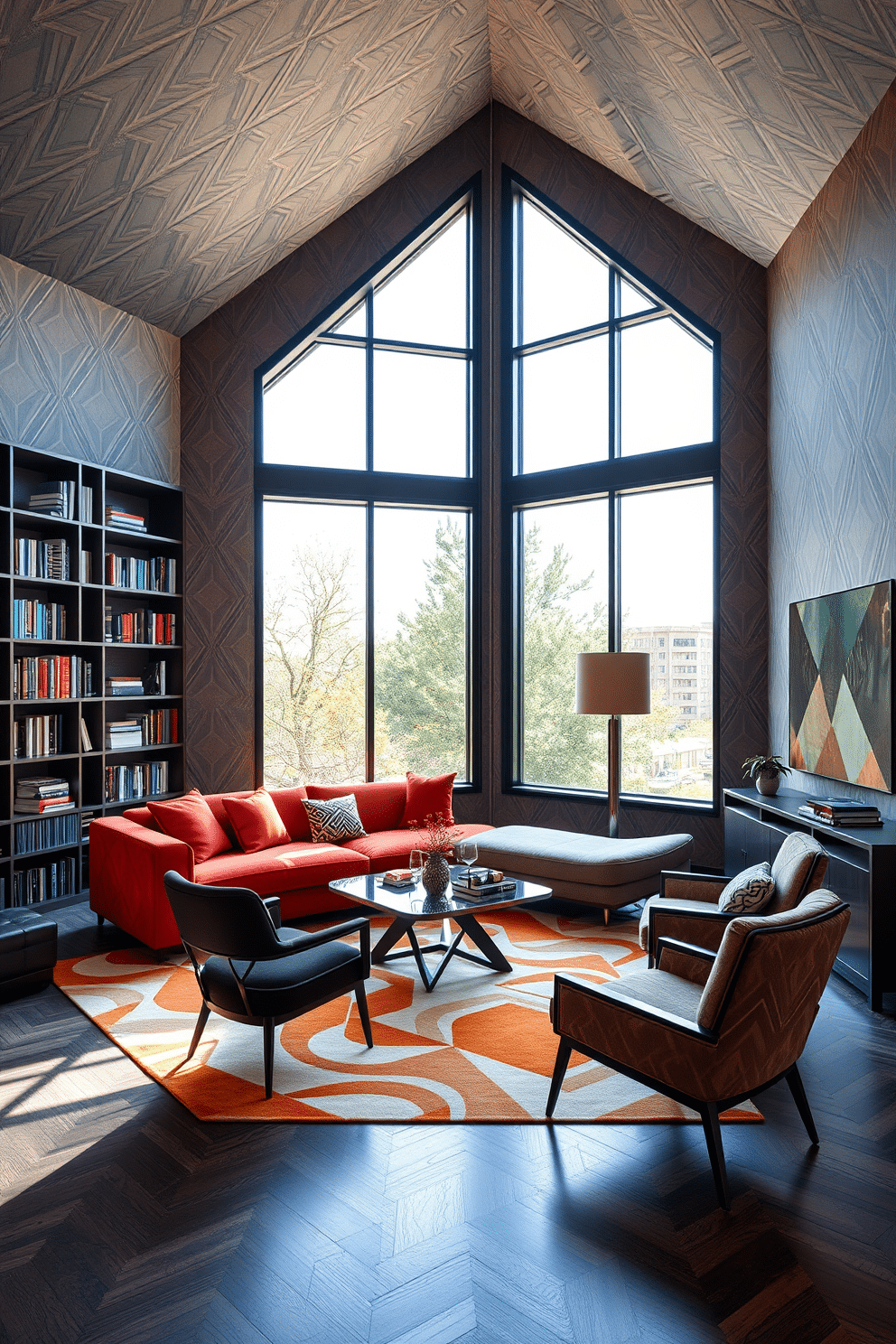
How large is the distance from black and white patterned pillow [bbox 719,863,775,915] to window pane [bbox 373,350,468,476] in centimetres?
492

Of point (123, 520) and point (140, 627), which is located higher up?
point (123, 520)

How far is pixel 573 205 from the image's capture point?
7254 millimetres

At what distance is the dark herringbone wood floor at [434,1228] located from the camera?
6.85ft

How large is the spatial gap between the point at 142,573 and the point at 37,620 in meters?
1.10

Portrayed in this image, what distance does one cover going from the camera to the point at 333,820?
19.5ft

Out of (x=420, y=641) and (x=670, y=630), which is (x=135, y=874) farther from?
(x=670, y=630)

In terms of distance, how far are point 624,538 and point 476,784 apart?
2493 mm

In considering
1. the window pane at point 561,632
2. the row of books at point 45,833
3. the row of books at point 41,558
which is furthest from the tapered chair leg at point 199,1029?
the window pane at point 561,632

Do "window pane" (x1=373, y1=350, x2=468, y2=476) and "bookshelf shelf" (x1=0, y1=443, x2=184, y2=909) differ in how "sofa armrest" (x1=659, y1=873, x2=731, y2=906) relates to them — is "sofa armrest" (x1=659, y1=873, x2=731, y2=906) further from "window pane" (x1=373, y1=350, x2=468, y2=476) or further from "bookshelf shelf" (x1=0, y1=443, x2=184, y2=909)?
"window pane" (x1=373, y1=350, x2=468, y2=476)

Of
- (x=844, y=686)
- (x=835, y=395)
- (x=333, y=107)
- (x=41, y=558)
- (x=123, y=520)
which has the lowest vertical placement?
(x=844, y=686)

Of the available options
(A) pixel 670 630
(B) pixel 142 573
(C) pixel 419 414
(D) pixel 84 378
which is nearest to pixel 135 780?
(B) pixel 142 573

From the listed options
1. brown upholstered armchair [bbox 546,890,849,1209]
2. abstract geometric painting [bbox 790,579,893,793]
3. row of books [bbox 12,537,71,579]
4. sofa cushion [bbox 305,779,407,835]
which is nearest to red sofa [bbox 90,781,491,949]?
sofa cushion [bbox 305,779,407,835]

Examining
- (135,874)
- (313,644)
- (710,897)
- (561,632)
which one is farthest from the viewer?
(561,632)

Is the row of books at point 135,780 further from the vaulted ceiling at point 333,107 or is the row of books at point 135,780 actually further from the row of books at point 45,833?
the vaulted ceiling at point 333,107
